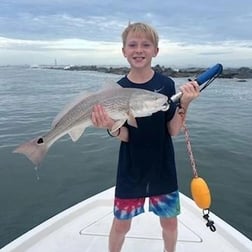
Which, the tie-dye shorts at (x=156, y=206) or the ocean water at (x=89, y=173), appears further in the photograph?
the ocean water at (x=89, y=173)

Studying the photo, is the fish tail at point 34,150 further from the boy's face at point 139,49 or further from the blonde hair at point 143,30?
the blonde hair at point 143,30

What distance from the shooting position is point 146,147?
340cm

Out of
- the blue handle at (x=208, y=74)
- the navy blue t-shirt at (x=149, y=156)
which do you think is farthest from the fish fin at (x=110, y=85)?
the blue handle at (x=208, y=74)

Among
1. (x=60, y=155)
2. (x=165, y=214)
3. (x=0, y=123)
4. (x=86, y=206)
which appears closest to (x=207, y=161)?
(x=60, y=155)

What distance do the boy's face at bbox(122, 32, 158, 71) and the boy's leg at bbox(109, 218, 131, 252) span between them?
60.4 inches

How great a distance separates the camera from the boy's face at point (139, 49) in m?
3.22

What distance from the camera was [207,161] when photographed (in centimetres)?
925

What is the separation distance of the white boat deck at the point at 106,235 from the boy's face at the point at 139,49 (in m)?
2.20

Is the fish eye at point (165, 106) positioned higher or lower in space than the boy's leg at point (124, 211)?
higher

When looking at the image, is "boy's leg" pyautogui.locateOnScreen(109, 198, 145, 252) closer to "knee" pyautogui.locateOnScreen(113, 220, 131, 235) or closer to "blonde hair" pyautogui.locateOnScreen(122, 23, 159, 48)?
"knee" pyautogui.locateOnScreen(113, 220, 131, 235)

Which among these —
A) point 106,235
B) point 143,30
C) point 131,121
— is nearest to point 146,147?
point 131,121

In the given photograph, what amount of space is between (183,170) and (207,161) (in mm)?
1053

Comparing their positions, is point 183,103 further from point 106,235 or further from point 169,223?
point 106,235

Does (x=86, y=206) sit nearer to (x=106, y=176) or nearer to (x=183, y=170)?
(x=106, y=176)
